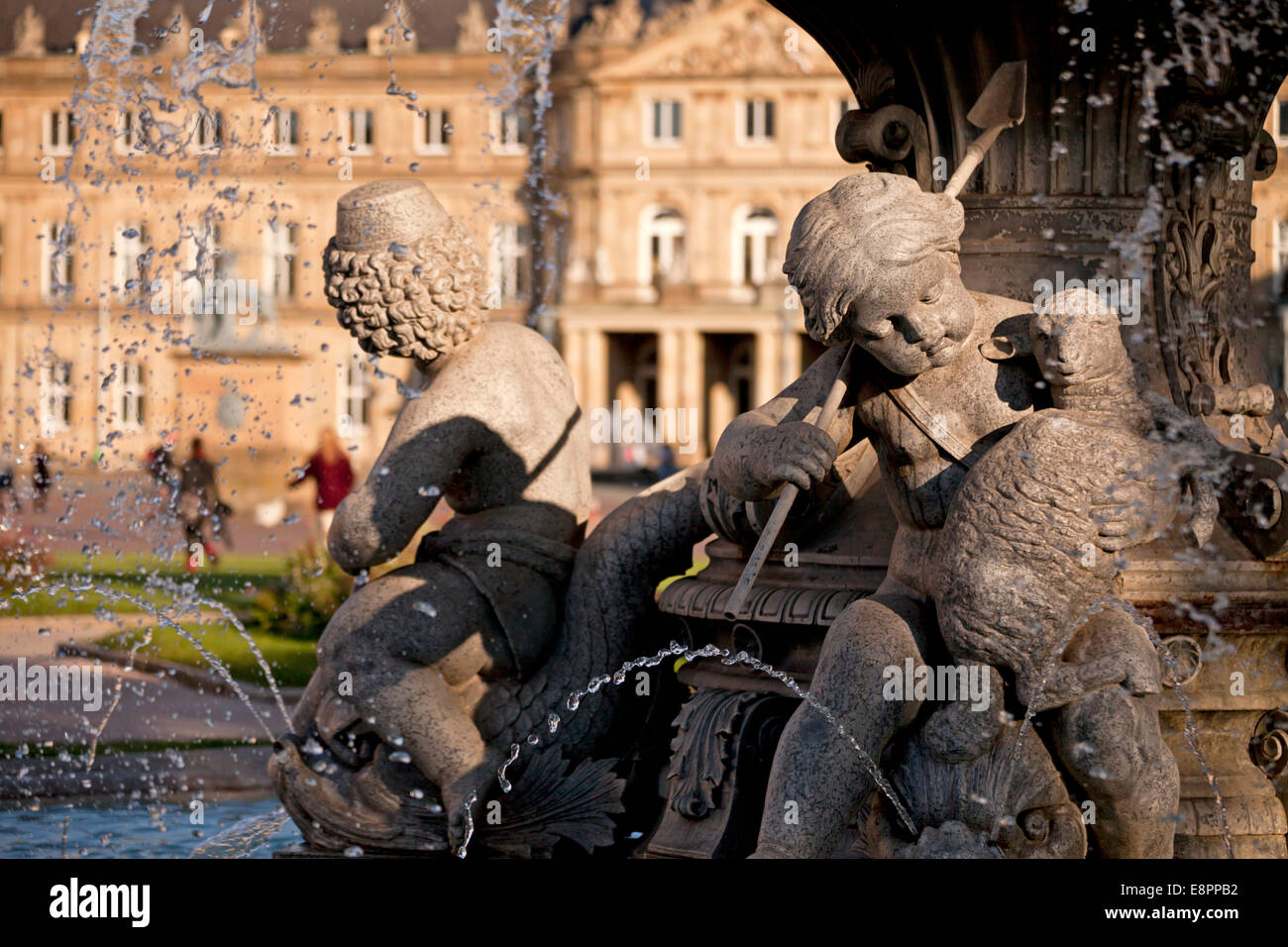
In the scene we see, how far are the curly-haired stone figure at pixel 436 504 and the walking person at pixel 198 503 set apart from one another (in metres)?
11.8

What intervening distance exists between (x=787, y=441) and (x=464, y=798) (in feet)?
4.23

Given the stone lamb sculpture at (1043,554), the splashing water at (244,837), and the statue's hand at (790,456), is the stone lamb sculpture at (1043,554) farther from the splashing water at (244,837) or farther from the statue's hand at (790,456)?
the splashing water at (244,837)

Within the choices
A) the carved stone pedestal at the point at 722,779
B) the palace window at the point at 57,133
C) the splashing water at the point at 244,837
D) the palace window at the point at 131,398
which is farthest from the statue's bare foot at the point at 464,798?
the palace window at the point at 57,133

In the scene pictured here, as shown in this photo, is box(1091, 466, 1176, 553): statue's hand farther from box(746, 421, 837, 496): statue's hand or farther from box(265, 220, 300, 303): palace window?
box(265, 220, 300, 303): palace window

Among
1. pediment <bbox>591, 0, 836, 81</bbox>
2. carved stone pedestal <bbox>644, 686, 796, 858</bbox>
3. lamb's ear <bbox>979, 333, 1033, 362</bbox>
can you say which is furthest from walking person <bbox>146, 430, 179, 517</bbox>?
pediment <bbox>591, 0, 836, 81</bbox>

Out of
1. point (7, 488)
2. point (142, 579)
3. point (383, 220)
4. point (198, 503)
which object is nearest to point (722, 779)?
point (383, 220)

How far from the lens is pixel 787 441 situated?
149 inches

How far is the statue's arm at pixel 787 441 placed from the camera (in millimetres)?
3758

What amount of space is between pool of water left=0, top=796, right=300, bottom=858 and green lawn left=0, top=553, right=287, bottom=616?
536 centimetres

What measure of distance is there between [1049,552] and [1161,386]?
1.18 m

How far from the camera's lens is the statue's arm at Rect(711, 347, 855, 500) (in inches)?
148

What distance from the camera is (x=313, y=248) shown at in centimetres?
4959

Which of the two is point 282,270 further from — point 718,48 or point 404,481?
point 404,481

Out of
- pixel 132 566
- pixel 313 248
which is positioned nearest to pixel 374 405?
pixel 313 248
